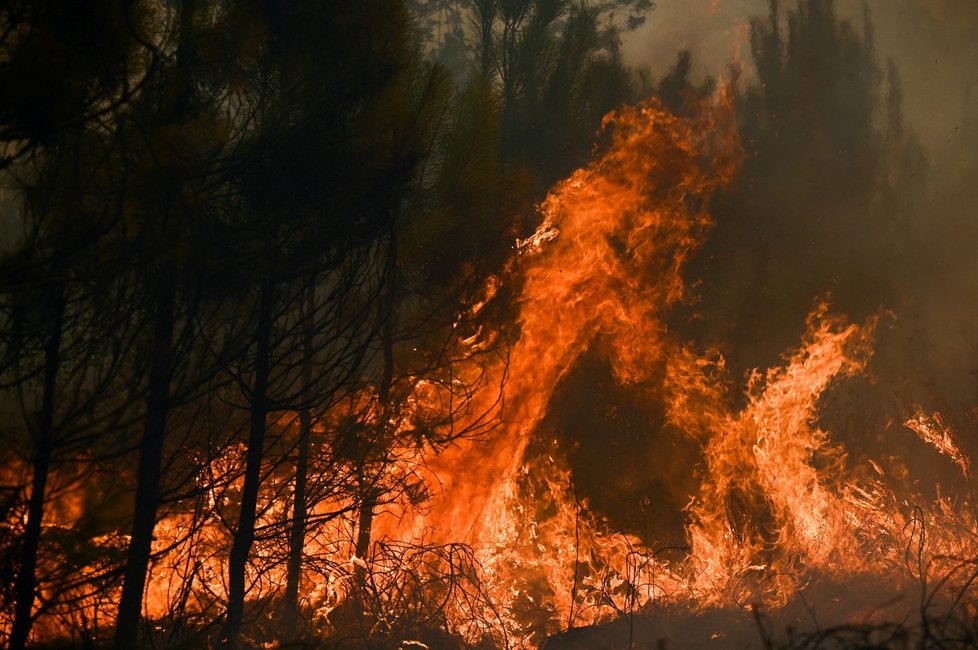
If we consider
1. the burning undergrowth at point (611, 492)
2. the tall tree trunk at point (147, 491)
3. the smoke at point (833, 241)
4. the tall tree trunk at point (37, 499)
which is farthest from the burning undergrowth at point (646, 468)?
the tall tree trunk at point (37, 499)

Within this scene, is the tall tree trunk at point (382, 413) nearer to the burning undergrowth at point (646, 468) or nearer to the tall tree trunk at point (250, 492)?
the burning undergrowth at point (646, 468)

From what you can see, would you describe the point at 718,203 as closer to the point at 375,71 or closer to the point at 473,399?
the point at 473,399

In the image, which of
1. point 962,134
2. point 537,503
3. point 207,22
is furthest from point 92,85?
point 962,134

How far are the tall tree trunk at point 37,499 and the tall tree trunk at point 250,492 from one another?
1.67 meters

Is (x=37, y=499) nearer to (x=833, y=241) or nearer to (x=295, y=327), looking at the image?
(x=295, y=327)

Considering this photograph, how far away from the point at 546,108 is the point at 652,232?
2739 millimetres

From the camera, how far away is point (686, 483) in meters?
17.5

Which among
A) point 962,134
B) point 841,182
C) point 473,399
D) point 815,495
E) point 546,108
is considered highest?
point 962,134

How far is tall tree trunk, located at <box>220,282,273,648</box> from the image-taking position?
6191 millimetres

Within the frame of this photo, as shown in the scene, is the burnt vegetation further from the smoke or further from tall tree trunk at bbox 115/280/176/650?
the smoke

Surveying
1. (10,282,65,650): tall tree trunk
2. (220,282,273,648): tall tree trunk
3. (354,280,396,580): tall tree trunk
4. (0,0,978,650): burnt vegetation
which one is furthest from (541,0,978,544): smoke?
(10,282,65,650): tall tree trunk

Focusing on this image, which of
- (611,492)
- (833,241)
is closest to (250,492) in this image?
(611,492)

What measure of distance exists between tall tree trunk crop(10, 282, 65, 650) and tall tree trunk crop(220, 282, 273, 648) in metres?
1.67

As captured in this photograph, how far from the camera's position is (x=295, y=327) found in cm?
507
